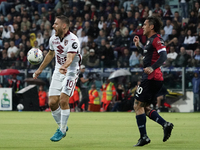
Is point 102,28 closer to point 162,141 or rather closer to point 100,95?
point 100,95

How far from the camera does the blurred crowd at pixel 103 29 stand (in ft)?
70.2

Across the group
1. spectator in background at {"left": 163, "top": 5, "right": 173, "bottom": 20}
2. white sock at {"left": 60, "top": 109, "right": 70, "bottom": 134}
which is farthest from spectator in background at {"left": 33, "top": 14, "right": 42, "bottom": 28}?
white sock at {"left": 60, "top": 109, "right": 70, "bottom": 134}

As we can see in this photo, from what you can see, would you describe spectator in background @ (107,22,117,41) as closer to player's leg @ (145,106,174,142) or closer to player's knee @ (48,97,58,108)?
player's knee @ (48,97,58,108)

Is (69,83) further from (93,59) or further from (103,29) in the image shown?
(103,29)

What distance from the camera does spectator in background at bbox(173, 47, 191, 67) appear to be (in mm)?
20531

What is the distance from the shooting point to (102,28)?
77.6ft

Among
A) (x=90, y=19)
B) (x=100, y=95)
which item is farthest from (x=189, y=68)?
(x=90, y=19)

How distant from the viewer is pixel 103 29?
23562 millimetres

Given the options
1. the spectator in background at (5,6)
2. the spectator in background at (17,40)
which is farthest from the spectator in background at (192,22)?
the spectator in background at (5,6)

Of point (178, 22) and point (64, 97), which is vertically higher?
point (178, 22)

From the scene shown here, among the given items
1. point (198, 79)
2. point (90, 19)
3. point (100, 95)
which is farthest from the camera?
point (90, 19)

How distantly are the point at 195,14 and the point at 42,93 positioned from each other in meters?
9.09

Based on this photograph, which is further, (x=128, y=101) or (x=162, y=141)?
(x=128, y=101)

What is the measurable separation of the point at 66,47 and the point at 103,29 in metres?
15.4
